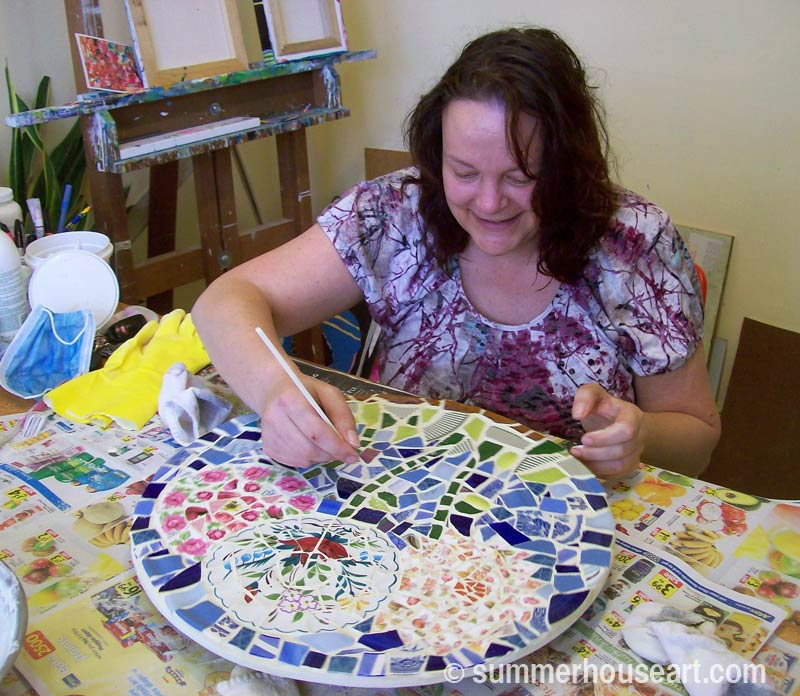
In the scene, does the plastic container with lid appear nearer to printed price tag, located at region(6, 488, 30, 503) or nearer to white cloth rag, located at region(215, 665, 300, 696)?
printed price tag, located at region(6, 488, 30, 503)

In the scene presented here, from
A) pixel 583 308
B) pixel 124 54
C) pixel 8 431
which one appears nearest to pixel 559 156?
pixel 583 308

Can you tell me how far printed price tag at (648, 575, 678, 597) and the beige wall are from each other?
1351 millimetres

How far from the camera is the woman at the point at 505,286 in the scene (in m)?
1.06

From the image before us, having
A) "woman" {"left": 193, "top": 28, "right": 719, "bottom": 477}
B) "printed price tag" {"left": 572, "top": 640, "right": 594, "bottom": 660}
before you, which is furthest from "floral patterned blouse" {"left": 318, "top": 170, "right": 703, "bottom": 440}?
"printed price tag" {"left": 572, "top": 640, "right": 594, "bottom": 660}

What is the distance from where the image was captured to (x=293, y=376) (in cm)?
100

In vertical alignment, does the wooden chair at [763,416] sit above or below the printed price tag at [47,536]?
below

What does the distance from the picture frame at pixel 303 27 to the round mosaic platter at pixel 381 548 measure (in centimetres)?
132

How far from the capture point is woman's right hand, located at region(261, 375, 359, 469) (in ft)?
3.00

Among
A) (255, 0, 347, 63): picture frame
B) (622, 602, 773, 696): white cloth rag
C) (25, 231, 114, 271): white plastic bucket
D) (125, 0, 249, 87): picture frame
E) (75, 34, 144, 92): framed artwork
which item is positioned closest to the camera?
(622, 602, 773, 696): white cloth rag

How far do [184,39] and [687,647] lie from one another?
169cm

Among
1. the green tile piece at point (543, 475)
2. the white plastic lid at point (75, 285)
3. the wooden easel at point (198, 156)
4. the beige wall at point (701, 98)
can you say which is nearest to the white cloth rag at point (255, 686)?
the green tile piece at point (543, 475)

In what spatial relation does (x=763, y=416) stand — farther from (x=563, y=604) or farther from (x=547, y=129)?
(x=563, y=604)

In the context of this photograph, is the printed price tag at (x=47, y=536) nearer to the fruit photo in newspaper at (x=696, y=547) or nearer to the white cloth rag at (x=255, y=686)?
the white cloth rag at (x=255, y=686)

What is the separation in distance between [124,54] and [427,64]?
1.02m
